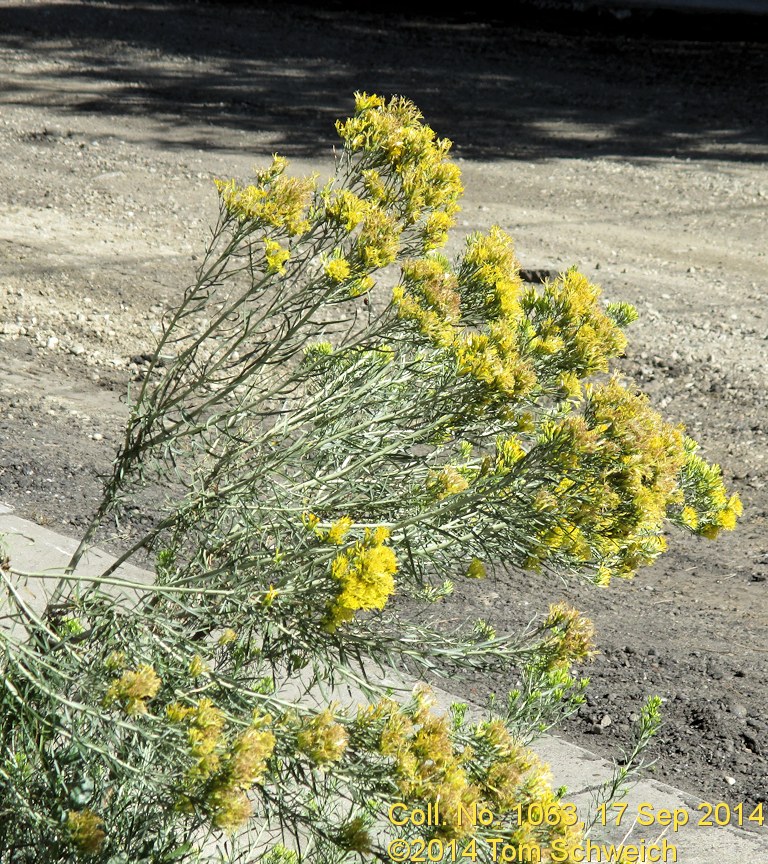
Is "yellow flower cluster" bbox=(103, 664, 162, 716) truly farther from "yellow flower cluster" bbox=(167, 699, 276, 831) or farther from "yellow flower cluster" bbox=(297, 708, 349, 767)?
"yellow flower cluster" bbox=(297, 708, 349, 767)

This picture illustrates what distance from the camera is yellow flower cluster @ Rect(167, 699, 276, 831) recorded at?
1.58 m

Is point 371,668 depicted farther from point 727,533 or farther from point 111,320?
point 111,320

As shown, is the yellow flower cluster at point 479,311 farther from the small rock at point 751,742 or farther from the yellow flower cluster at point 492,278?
the small rock at point 751,742

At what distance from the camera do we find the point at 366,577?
1752 mm

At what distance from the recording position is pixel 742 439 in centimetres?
564

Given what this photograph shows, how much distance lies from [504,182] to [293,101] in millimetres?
4122

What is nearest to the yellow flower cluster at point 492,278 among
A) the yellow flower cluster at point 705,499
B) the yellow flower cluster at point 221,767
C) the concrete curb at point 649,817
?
the yellow flower cluster at point 705,499

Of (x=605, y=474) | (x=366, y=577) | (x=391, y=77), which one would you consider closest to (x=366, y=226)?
(x=605, y=474)

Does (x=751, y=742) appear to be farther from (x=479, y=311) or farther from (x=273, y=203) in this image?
(x=273, y=203)

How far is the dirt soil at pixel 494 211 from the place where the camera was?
4.01m

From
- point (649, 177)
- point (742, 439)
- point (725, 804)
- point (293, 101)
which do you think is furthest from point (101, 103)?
point (725, 804)

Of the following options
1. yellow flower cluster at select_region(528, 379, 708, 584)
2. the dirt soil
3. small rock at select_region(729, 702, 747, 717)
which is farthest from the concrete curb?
yellow flower cluster at select_region(528, 379, 708, 584)

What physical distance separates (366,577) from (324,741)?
0.26 meters

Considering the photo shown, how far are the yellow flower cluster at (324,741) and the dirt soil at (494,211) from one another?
138 centimetres
